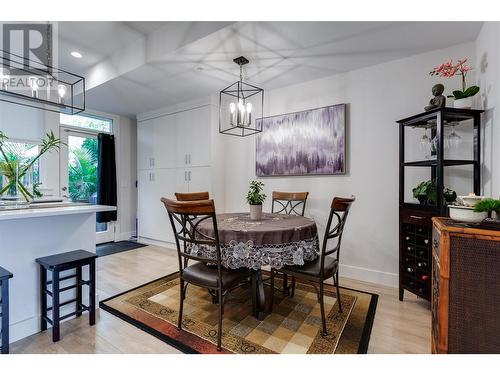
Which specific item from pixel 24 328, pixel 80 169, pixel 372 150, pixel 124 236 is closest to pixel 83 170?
pixel 80 169

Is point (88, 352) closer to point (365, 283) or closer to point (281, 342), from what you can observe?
point (281, 342)

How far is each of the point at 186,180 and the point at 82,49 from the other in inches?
85.3

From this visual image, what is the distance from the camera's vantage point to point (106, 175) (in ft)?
15.5

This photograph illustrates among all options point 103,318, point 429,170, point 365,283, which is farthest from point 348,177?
point 103,318

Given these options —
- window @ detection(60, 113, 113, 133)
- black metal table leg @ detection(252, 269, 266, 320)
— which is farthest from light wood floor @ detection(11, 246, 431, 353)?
window @ detection(60, 113, 113, 133)

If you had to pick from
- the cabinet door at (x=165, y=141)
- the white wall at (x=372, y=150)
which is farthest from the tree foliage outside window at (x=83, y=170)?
the white wall at (x=372, y=150)

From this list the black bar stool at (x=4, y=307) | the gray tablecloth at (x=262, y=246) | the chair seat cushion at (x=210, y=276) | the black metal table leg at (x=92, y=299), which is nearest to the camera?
the black bar stool at (x=4, y=307)

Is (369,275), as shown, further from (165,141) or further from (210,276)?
(165,141)

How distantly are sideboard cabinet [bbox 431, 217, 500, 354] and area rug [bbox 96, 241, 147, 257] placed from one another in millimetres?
4313

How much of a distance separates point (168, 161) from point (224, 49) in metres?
2.50

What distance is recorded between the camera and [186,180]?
4.18 metres

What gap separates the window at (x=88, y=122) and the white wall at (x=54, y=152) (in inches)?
6.7

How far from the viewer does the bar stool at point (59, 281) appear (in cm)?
178

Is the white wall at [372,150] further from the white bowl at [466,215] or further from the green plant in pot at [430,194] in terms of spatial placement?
the white bowl at [466,215]
